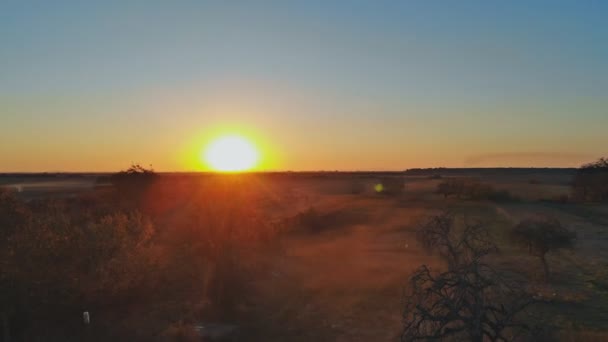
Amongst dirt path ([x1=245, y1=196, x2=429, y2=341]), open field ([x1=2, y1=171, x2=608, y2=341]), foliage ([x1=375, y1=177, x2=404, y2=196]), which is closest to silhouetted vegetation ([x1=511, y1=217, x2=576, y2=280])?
open field ([x1=2, y1=171, x2=608, y2=341])

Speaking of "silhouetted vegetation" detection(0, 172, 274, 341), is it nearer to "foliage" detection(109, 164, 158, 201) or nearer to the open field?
the open field

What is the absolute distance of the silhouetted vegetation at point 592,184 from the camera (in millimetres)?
63000

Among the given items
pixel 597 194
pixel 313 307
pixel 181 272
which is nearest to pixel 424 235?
pixel 313 307

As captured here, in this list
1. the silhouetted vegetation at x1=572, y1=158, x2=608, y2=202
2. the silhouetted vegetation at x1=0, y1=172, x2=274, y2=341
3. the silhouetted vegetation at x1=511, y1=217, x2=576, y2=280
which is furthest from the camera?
the silhouetted vegetation at x1=572, y1=158, x2=608, y2=202

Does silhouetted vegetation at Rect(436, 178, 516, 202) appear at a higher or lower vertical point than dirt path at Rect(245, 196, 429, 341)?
higher

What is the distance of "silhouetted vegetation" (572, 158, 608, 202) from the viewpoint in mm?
63000

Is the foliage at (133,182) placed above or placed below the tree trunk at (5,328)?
above

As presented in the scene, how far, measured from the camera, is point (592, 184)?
64500 millimetres

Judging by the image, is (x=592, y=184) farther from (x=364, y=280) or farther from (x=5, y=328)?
(x=5, y=328)

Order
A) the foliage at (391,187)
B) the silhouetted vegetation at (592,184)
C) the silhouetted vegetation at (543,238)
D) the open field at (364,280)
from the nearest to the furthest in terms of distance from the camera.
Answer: the open field at (364,280), the silhouetted vegetation at (543,238), the silhouetted vegetation at (592,184), the foliage at (391,187)

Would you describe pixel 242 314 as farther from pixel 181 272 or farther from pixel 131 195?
pixel 131 195

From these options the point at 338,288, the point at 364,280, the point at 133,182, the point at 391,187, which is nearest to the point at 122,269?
the point at 338,288

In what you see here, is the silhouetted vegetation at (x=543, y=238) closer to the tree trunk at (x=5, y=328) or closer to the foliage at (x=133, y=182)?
the tree trunk at (x=5, y=328)

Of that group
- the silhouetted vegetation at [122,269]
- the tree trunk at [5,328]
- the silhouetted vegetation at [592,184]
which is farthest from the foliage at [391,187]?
the tree trunk at [5,328]
